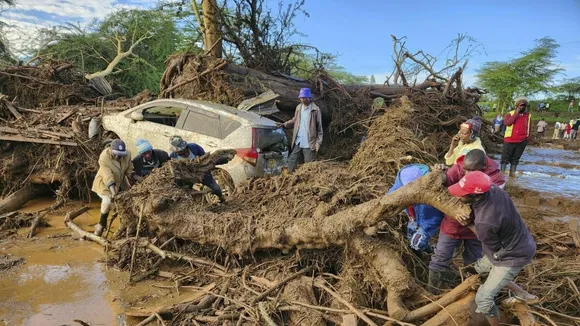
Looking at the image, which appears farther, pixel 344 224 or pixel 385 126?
pixel 385 126

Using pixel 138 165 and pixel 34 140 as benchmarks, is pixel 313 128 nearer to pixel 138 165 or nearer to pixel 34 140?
pixel 138 165

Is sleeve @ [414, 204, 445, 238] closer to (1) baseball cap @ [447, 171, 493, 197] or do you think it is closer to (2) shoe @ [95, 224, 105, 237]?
(1) baseball cap @ [447, 171, 493, 197]

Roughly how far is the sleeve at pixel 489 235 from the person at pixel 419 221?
61 centimetres

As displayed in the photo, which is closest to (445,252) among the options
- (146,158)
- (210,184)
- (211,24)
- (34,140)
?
(210,184)

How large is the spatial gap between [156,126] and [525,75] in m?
35.5

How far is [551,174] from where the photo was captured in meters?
10.7

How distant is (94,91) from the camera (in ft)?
42.6

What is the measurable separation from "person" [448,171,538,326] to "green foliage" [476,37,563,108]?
34.9 m

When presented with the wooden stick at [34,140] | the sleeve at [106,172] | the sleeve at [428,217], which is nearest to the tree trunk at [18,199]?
the wooden stick at [34,140]

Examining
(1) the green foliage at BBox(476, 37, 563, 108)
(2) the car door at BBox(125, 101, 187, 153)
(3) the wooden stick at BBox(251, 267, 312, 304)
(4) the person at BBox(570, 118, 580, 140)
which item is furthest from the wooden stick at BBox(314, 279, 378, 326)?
(1) the green foliage at BBox(476, 37, 563, 108)

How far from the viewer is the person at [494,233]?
273 cm

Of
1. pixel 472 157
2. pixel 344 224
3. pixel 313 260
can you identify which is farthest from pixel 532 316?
pixel 313 260

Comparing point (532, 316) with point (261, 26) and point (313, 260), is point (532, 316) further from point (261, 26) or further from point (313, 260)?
point (261, 26)

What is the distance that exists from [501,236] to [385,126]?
4556mm
